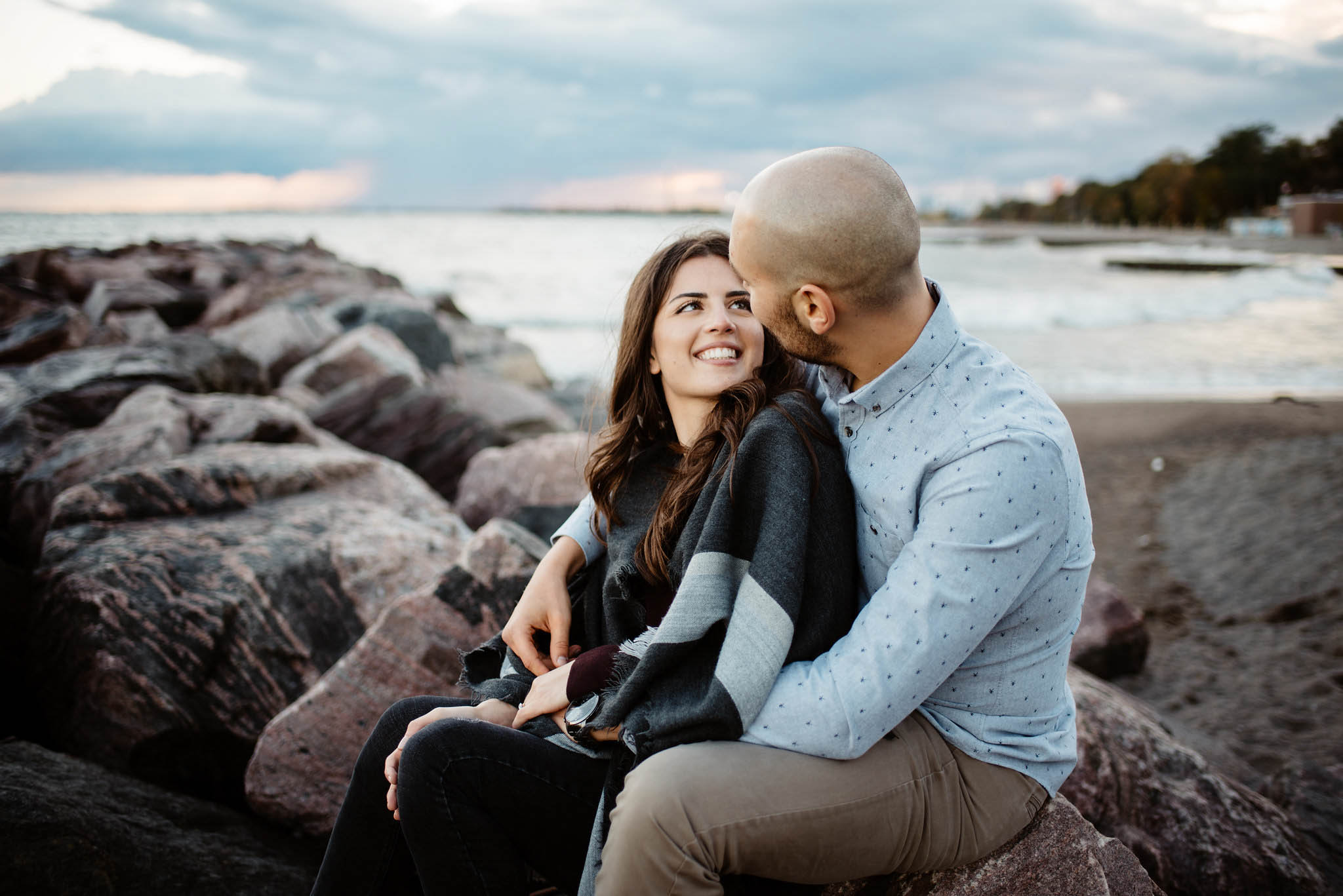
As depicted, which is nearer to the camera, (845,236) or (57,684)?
(845,236)

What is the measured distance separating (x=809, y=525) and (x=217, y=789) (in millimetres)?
2589

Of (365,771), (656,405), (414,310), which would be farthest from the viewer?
(414,310)

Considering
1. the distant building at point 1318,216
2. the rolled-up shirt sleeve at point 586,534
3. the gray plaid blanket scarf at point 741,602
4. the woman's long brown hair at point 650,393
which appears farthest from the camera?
the distant building at point 1318,216

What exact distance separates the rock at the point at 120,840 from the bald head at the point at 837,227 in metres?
2.23

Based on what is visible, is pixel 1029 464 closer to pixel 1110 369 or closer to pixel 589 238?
pixel 1110 369

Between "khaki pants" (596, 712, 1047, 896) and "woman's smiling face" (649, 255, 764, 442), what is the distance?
1046 millimetres

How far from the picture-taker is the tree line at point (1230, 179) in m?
72.7

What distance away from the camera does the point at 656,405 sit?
8.68 ft

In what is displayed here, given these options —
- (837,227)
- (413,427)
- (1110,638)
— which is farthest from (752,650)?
(413,427)

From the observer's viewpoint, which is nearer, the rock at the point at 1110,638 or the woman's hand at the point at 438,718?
the woman's hand at the point at 438,718

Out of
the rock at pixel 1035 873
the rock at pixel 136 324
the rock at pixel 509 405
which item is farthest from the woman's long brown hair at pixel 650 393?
the rock at pixel 136 324

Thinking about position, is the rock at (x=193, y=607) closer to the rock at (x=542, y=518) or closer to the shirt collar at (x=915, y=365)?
the rock at (x=542, y=518)

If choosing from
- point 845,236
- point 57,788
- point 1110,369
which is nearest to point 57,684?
point 57,788

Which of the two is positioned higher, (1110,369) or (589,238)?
(589,238)
